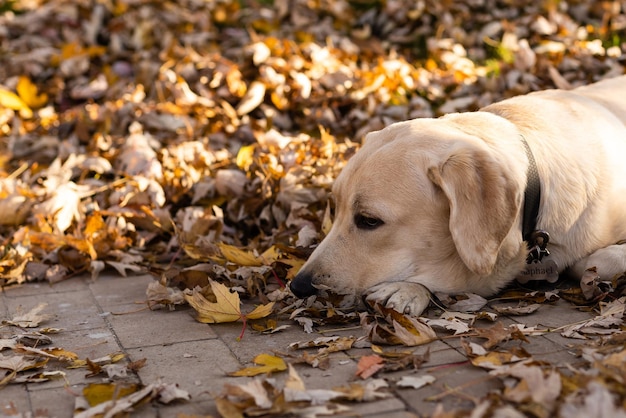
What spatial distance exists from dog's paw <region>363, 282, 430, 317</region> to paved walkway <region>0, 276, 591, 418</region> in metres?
0.18

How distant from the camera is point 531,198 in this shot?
366 centimetres


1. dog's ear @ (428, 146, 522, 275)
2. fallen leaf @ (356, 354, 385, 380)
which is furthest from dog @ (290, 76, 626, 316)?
fallen leaf @ (356, 354, 385, 380)

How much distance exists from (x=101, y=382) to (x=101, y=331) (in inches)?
25.8

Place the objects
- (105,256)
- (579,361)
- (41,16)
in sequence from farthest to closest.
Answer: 1. (41,16)
2. (105,256)
3. (579,361)

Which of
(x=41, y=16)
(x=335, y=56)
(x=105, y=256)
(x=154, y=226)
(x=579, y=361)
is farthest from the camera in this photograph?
(x=41, y=16)

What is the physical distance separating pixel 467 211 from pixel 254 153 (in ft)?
8.46

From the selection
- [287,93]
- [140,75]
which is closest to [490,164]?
[287,93]

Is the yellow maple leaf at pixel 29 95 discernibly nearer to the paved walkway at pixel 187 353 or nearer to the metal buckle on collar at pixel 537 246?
the paved walkway at pixel 187 353

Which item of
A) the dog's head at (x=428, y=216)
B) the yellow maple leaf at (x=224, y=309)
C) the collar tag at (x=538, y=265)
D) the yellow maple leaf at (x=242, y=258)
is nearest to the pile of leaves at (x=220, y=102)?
the yellow maple leaf at (x=242, y=258)

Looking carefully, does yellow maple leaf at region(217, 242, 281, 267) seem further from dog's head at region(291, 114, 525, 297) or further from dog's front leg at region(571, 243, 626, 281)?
dog's front leg at region(571, 243, 626, 281)

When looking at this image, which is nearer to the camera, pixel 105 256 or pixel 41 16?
pixel 105 256

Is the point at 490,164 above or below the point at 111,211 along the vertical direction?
above

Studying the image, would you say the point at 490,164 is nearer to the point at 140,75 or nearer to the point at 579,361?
the point at 579,361

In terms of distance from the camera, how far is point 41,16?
8938mm
